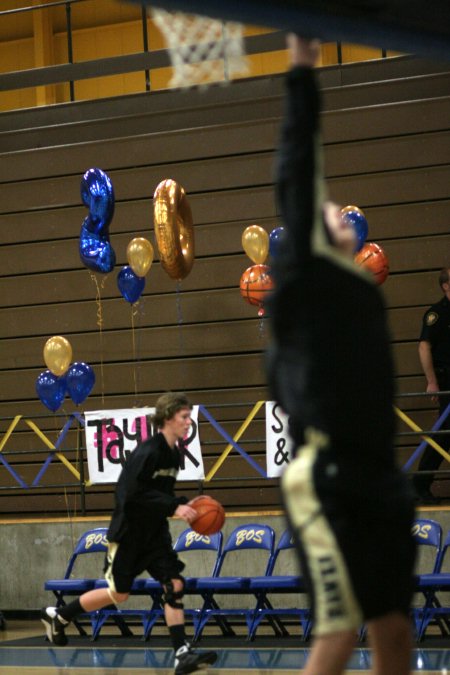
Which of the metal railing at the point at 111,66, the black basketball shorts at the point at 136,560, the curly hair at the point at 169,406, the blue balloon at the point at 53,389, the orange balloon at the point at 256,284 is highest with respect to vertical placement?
the metal railing at the point at 111,66

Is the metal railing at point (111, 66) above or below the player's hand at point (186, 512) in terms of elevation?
above

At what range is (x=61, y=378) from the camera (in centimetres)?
1163

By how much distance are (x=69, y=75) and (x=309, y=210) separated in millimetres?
10748

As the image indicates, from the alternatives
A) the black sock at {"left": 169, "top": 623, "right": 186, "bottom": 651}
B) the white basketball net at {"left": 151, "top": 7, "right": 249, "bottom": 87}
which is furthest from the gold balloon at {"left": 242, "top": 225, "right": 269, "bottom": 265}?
the white basketball net at {"left": 151, "top": 7, "right": 249, "bottom": 87}

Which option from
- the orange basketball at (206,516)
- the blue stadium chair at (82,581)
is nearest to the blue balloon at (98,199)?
the blue stadium chair at (82,581)

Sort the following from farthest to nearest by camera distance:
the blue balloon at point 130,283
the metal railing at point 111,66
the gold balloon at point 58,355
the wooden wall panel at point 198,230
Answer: the metal railing at point 111,66
the wooden wall panel at point 198,230
the blue balloon at point 130,283
the gold balloon at point 58,355

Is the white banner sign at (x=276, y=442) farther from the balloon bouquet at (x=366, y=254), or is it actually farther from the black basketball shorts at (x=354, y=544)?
the black basketball shorts at (x=354, y=544)

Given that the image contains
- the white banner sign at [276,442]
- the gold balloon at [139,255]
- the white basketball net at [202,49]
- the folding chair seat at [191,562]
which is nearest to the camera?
the white basketball net at [202,49]

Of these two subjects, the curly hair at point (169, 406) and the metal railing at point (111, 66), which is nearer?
the curly hair at point (169, 406)

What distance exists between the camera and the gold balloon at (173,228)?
11195 mm

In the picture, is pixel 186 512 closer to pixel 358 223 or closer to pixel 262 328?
pixel 358 223

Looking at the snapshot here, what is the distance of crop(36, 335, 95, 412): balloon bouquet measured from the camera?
11.4 metres

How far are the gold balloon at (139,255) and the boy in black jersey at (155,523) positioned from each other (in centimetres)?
395

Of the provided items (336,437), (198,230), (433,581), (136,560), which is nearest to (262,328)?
(198,230)
